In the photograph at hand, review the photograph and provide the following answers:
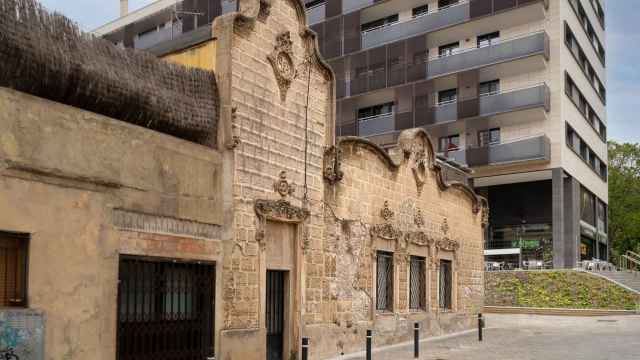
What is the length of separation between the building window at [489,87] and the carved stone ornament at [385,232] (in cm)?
2228

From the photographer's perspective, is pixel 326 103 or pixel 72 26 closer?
pixel 72 26

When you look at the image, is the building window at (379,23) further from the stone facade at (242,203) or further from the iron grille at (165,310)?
the iron grille at (165,310)

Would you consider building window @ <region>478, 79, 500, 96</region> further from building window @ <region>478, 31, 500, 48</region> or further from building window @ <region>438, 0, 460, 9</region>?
building window @ <region>438, 0, 460, 9</region>

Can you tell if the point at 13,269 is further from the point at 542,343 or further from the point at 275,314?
the point at 542,343

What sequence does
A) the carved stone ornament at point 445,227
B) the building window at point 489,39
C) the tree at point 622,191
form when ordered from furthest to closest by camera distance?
the tree at point 622,191 < the building window at point 489,39 < the carved stone ornament at point 445,227

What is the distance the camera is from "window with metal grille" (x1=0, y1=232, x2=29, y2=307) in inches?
346

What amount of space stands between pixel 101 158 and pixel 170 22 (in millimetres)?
40501

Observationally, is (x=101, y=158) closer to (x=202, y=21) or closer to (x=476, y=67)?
(x=476, y=67)

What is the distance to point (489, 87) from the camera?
39688mm

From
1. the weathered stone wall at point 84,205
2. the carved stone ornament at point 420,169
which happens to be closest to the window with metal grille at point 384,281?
the carved stone ornament at point 420,169

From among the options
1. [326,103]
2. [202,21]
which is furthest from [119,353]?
[202,21]

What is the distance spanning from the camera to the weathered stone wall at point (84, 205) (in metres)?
8.85

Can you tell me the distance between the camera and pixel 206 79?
1241 cm

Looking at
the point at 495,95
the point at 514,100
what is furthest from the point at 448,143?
the point at 514,100
